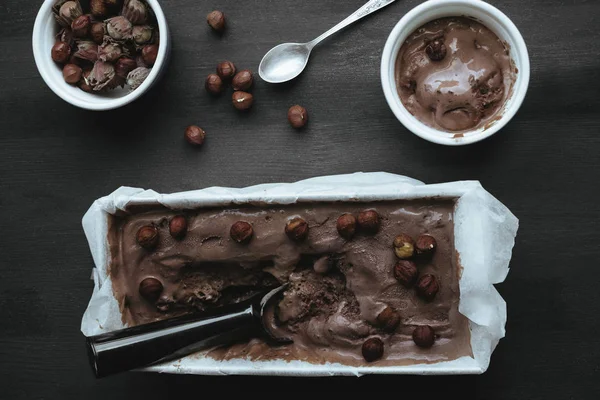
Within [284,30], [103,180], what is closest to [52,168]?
[103,180]

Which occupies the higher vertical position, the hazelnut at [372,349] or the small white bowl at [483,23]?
the small white bowl at [483,23]

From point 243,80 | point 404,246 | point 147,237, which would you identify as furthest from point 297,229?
point 243,80

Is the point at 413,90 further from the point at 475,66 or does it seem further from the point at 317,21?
the point at 317,21

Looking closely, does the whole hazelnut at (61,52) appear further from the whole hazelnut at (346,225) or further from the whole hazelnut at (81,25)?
the whole hazelnut at (346,225)

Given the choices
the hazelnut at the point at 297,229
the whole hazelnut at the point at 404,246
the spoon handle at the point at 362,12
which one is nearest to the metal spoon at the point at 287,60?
the spoon handle at the point at 362,12

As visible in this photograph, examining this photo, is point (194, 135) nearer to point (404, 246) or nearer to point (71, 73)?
point (71, 73)

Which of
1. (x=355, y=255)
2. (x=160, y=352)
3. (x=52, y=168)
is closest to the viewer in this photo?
(x=160, y=352)

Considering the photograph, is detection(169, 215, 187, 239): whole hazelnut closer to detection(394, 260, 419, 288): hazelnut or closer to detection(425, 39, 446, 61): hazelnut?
detection(394, 260, 419, 288): hazelnut
